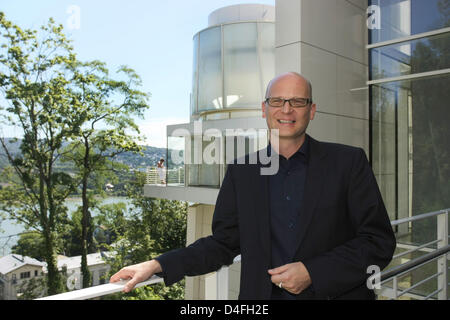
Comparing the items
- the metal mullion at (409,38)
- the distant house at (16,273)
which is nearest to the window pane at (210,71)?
the metal mullion at (409,38)

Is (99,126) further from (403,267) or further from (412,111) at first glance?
(403,267)

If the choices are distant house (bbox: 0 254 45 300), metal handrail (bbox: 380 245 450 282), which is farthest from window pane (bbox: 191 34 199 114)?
metal handrail (bbox: 380 245 450 282)

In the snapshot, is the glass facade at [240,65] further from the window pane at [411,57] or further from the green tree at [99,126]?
the green tree at [99,126]

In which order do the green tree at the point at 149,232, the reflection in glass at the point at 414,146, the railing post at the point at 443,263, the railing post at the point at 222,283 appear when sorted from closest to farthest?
the railing post at the point at 222,283, the railing post at the point at 443,263, the reflection in glass at the point at 414,146, the green tree at the point at 149,232

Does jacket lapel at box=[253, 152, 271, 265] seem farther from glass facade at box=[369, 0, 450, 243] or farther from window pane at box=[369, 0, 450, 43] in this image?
window pane at box=[369, 0, 450, 43]

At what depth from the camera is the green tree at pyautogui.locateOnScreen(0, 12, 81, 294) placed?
2116cm

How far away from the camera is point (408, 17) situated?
5.37 m

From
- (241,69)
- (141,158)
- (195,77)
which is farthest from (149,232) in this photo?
(241,69)

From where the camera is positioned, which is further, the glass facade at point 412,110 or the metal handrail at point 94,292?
the glass facade at point 412,110

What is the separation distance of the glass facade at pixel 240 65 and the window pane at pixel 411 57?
934 cm

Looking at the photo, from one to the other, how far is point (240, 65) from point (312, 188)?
1443 centimetres

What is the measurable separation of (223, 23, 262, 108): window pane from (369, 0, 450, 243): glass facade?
958 centimetres

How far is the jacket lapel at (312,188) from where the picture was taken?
1198mm

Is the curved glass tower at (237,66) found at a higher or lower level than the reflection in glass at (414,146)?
higher
